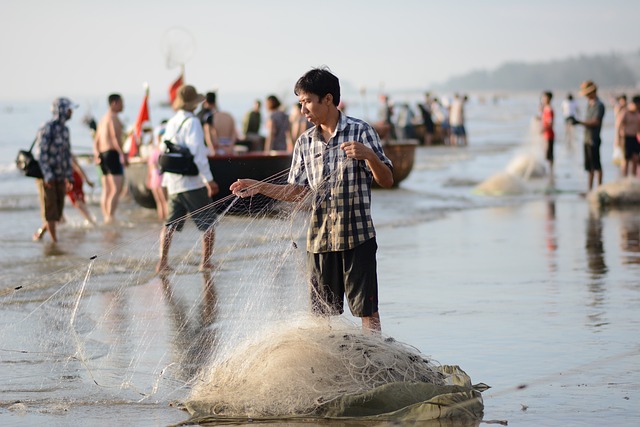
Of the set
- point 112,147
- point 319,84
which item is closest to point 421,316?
point 319,84

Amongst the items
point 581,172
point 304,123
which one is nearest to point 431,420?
point 304,123

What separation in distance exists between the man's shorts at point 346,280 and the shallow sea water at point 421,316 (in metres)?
0.20

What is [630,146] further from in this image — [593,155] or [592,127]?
[592,127]

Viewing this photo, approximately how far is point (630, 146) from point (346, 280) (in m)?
13.9

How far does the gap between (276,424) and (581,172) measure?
63.4 ft

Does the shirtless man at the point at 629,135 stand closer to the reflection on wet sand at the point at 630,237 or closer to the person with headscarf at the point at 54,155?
the reflection on wet sand at the point at 630,237

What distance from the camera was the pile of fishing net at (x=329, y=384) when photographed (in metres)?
5.21

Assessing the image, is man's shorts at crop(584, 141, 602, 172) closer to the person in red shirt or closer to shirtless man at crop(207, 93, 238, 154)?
the person in red shirt

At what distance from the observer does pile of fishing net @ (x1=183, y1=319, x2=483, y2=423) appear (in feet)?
17.1

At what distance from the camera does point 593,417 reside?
17.2ft

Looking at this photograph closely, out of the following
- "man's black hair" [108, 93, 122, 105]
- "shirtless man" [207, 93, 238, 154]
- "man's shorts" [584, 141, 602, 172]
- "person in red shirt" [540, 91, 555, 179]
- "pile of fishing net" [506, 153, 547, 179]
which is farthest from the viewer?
"person in red shirt" [540, 91, 555, 179]

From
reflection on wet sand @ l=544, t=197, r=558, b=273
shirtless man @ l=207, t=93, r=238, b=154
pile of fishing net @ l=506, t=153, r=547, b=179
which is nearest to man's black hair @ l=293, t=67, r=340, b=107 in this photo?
reflection on wet sand @ l=544, t=197, r=558, b=273

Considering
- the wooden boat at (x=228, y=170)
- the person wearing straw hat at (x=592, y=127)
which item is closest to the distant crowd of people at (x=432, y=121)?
the person wearing straw hat at (x=592, y=127)

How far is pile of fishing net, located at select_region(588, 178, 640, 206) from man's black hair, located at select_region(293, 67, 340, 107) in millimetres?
10899
